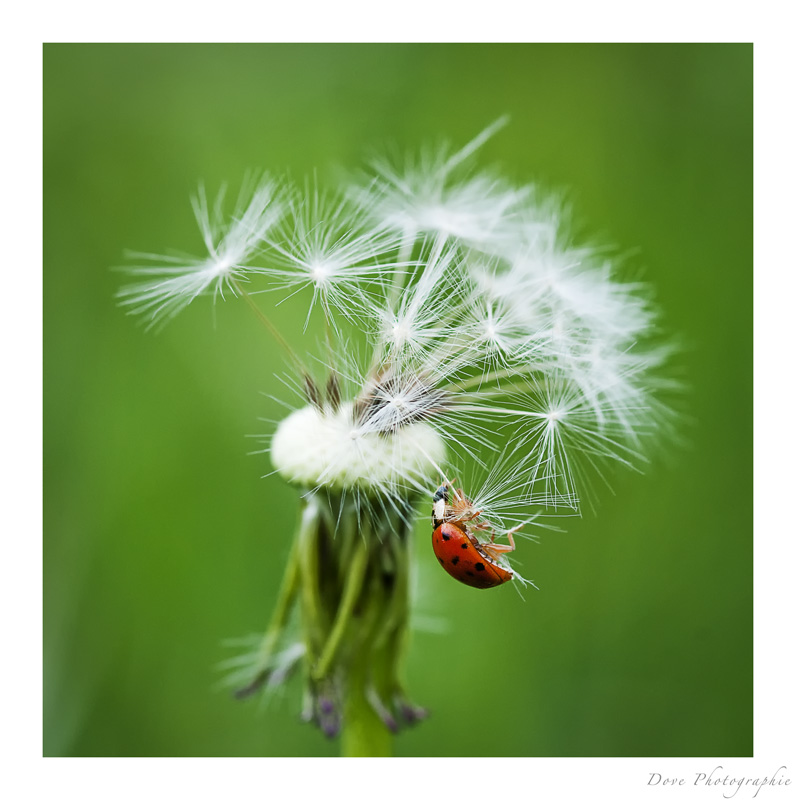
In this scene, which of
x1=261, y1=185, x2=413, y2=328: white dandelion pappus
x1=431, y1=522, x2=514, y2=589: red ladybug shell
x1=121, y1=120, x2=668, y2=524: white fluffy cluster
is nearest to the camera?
x1=431, y1=522, x2=514, y2=589: red ladybug shell

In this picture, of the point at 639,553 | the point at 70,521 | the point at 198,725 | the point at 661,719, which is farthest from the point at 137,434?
the point at 661,719

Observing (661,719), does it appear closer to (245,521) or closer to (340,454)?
(245,521)

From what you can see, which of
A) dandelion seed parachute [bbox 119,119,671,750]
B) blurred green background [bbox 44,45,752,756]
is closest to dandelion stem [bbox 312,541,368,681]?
dandelion seed parachute [bbox 119,119,671,750]

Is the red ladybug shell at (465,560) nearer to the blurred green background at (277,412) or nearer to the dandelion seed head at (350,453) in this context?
the dandelion seed head at (350,453)

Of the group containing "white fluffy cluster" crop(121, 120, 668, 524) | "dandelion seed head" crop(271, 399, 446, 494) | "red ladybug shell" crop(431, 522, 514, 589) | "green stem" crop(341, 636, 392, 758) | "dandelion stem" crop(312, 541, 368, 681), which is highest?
"white fluffy cluster" crop(121, 120, 668, 524)

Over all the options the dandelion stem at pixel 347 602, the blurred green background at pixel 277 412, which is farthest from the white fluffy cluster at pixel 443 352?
the blurred green background at pixel 277 412

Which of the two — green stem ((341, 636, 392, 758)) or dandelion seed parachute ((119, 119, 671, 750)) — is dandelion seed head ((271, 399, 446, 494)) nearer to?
dandelion seed parachute ((119, 119, 671, 750))

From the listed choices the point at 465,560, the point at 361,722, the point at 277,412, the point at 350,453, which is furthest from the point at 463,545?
the point at 277,412
